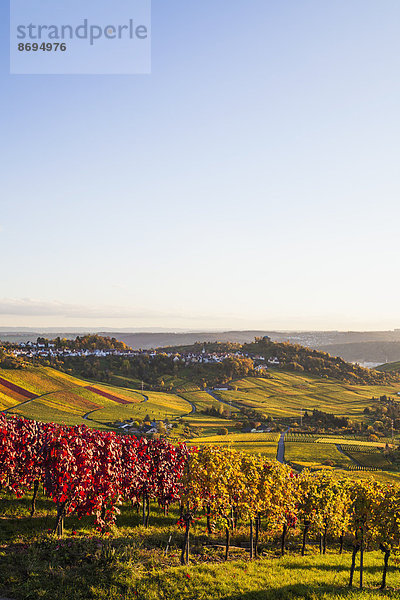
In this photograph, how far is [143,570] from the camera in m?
22.2

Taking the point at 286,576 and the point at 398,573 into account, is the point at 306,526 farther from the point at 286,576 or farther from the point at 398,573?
the point at 286,576

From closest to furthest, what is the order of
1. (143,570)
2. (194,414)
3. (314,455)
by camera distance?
(143,570), (314,455), (194,414)

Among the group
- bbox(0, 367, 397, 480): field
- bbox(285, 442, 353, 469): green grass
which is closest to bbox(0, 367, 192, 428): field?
bbox(0, 367, 397, 480): field

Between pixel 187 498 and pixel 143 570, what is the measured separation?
5094mm

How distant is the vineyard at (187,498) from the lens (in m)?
25.4

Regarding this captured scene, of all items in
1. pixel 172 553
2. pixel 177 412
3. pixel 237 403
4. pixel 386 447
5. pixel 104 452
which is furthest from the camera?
pixel 237 403

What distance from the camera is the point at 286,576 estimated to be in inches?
950

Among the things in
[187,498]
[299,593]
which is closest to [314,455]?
[187,498]

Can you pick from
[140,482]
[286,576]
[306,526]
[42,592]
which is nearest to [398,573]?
[306,526]

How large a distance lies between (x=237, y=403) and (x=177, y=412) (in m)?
37.9

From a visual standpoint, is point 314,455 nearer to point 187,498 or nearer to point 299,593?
point 187,498

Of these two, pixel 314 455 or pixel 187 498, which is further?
pixel 314 455

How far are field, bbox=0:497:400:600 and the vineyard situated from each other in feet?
0.80

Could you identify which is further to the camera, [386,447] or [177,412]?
[177,412]
